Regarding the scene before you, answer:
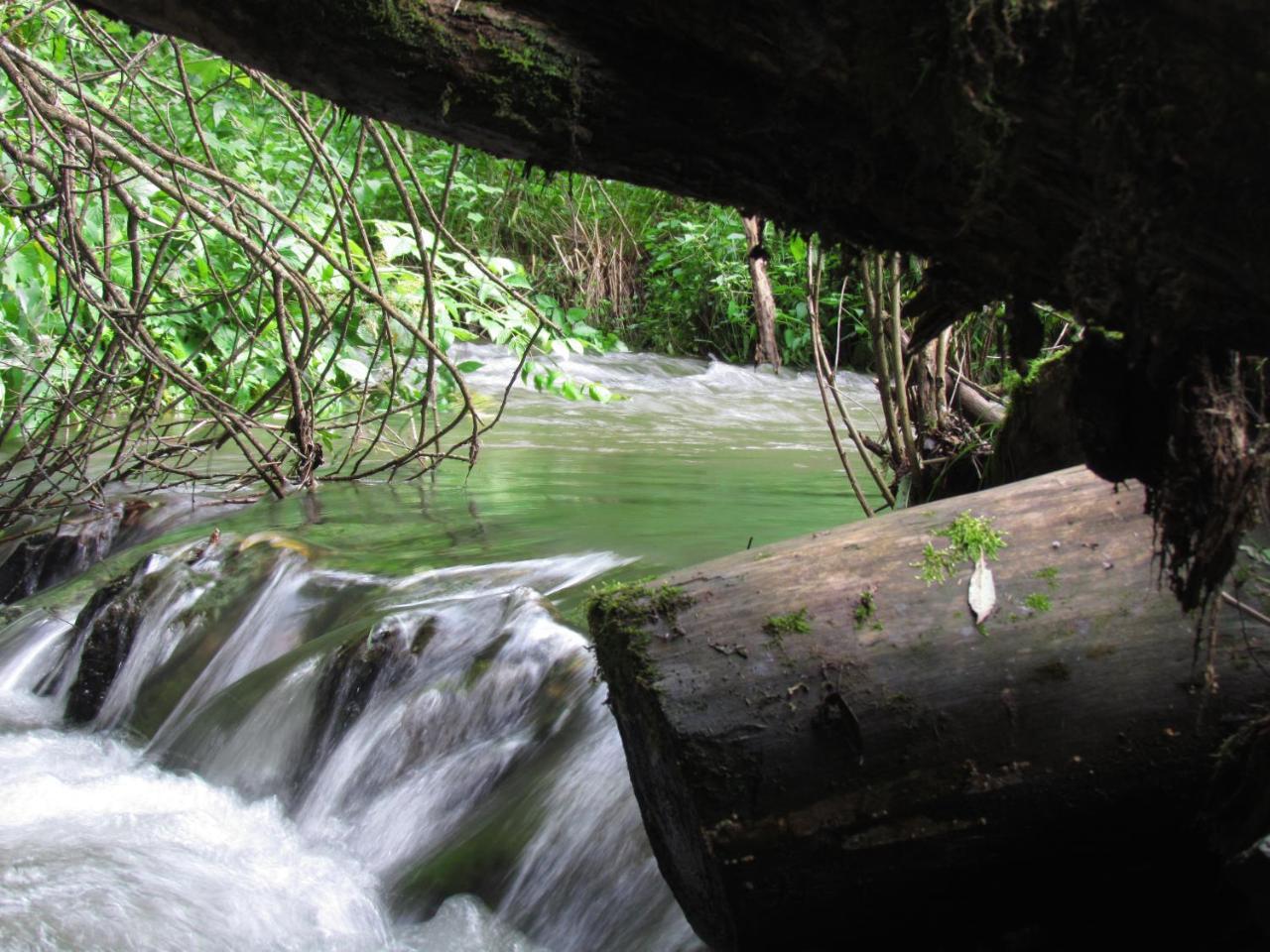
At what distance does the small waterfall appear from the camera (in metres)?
3.29

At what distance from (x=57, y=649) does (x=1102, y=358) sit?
5092 mm

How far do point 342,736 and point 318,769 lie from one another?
0.13m

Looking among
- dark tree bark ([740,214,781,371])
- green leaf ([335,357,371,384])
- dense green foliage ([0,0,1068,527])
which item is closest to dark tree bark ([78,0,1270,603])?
dense green foliage ([0,0,1068,527])

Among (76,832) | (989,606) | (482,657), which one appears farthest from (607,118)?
(76,832)

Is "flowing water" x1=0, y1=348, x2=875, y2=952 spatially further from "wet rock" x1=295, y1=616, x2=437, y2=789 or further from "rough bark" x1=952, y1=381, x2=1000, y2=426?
"rough bark" x1=952, y1=381, x2=1000, y2=426

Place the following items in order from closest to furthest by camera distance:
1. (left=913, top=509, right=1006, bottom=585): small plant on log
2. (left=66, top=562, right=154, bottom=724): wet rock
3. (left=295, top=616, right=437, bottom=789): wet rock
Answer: (left=913, top=509, right=1006, bottom=585): small plant on log
(left=295, top=616, right=437, bottom=789): wet rock
(left=66, top=562, right=154, bottom=724): wet rock

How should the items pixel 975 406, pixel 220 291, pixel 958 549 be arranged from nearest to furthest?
pixel 958 549 → pixel 975 406 → pixel 220 291

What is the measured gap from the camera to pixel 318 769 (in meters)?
4.20

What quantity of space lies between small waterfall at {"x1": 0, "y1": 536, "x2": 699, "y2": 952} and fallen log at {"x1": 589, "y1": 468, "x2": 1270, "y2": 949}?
0.70m

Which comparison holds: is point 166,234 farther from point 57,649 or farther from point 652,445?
point 652,445

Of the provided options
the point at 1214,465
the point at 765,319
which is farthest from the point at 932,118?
the point at 765,319

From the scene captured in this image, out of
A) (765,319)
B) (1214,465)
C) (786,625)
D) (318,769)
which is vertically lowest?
(318,769)

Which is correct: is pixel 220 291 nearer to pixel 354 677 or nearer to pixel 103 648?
pixel 103 648

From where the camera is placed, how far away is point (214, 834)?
3.96 m
